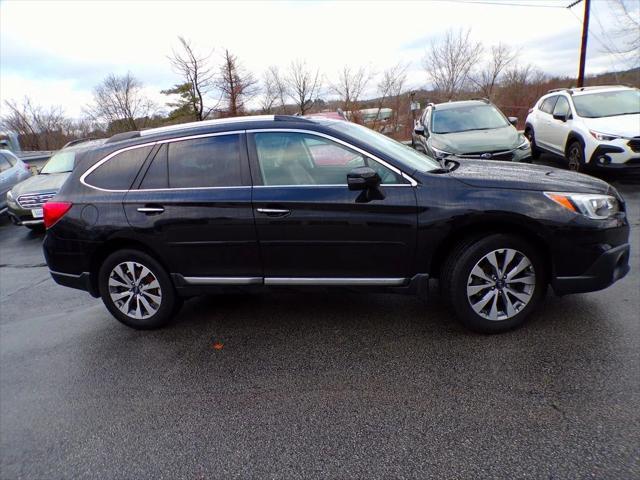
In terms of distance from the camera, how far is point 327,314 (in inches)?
160

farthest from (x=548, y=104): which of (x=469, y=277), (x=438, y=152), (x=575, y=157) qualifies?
(x=469, y=277)

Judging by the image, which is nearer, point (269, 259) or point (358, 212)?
point (358, 212)

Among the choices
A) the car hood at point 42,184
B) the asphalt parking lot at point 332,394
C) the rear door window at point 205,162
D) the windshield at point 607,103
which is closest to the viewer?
the asphalt parking lot at point 332,394

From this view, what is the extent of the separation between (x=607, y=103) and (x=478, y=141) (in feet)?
10.4

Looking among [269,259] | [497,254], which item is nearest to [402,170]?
[497,254]

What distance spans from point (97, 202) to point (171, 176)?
74 centimetres

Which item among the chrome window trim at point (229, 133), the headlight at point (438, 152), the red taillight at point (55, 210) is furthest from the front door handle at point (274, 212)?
the headlight at point (438, 152)

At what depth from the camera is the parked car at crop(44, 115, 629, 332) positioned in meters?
3.26

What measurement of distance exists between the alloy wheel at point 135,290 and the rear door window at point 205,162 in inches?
33.8

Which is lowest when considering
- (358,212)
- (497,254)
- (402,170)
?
(497,254)

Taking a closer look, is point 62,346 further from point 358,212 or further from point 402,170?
point 402,170

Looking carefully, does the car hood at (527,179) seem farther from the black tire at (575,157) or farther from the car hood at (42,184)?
the car hood at (42,184)

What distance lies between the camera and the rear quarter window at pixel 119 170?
387cm

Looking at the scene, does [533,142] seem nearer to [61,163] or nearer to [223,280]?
[223,280]
